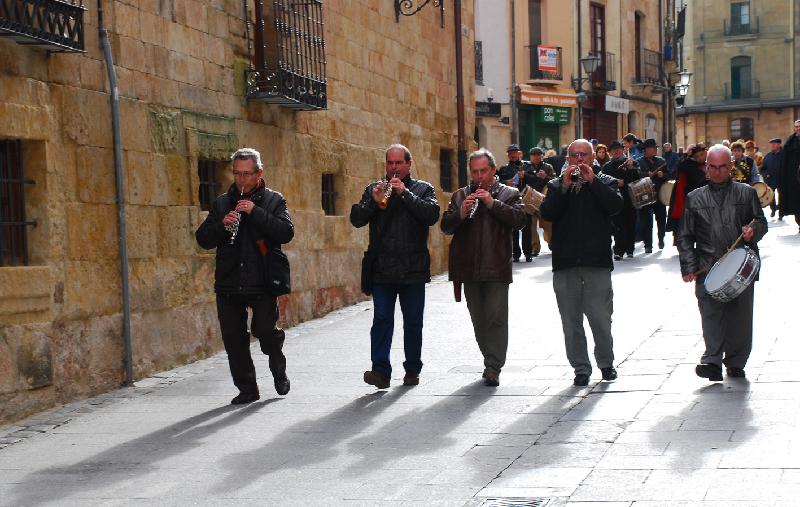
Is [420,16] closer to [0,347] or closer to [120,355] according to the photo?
[120,355]

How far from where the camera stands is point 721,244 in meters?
9.23

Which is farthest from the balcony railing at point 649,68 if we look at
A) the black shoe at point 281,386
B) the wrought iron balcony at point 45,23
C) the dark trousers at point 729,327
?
the wrought iron balcony at point 45,23

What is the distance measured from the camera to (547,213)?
953cm

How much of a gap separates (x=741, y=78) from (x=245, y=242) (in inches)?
2314

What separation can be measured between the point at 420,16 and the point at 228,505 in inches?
513

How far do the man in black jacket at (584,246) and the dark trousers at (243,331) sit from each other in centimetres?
198

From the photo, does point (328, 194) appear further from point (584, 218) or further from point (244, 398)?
point (244, 398)

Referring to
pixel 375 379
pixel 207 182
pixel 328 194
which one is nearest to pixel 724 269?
pixel 375 379

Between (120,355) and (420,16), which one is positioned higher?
(420,16)

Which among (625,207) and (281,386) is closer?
(281,386)

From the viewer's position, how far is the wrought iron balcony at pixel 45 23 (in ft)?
27.6

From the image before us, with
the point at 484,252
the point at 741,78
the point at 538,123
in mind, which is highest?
the point at 741,78

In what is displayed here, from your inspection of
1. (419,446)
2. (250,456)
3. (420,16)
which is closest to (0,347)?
(250,456)

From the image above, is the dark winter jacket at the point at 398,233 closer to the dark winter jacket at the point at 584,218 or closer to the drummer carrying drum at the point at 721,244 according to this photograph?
the dark winter jacket at the point at 584,218
